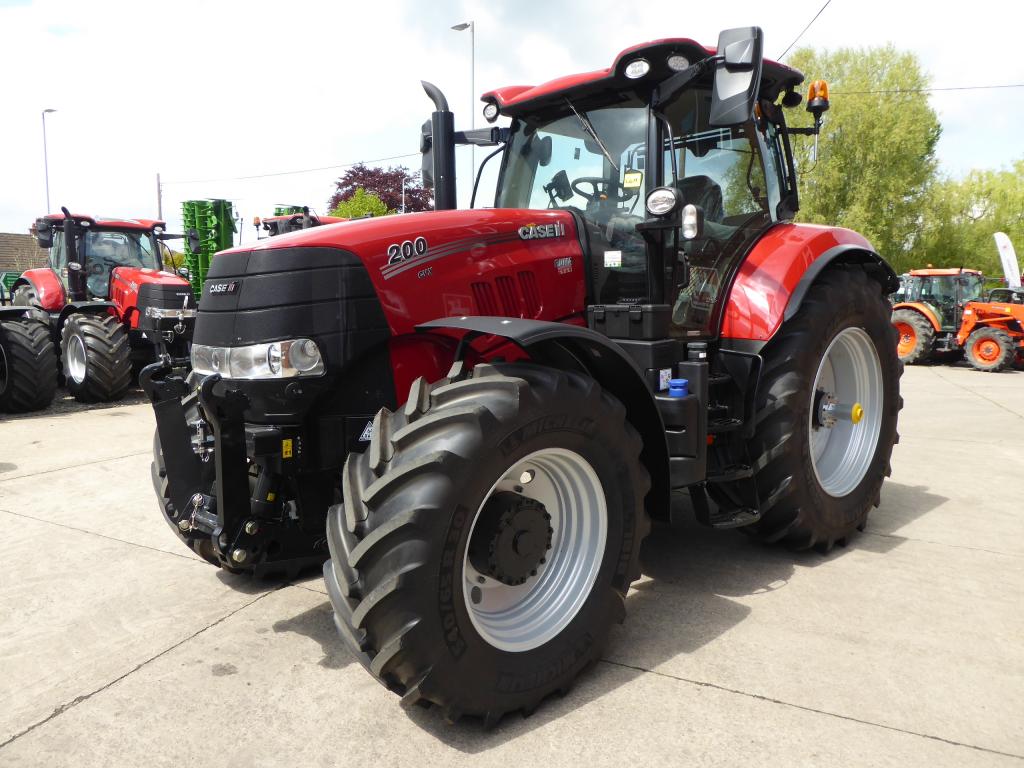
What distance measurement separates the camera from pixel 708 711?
2.36 m

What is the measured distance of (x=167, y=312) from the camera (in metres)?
9.09

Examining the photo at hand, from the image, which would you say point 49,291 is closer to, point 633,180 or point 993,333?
point 633,180

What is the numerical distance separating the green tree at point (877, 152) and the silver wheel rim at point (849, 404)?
21.6 metres

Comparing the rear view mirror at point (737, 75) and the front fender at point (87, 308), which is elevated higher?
the rear view mirror at point (737, 75)

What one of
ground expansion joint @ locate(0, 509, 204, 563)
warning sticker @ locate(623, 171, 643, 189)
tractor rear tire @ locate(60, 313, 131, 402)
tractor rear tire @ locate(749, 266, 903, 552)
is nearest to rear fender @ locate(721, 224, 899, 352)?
tractor rear tire @ locate(749, 266, 903, 552)

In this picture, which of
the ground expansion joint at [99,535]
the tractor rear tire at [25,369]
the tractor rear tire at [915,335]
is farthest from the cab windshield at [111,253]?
the tractor rear tire at [915,335]

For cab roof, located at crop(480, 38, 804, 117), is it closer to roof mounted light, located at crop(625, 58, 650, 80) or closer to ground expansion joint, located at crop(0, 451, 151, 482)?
roof mounted light, located at crop(625, 58, 650, 80)

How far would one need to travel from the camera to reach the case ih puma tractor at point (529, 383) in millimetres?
2184

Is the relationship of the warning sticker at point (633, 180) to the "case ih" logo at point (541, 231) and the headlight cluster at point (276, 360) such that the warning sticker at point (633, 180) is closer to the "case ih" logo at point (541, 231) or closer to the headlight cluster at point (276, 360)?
the "case ih" logo at point (541, 231)

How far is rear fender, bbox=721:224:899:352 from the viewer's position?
3553mm

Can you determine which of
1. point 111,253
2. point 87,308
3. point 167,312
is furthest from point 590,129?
point 111,253

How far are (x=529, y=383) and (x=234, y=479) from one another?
109 cm

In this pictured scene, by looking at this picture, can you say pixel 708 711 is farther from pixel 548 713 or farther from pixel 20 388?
pixel 20 388

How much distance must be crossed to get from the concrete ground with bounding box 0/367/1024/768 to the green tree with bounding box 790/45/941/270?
2253cm
